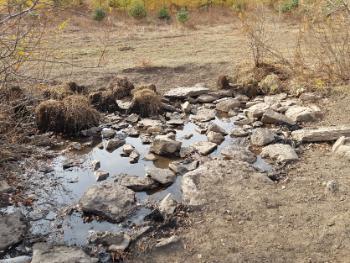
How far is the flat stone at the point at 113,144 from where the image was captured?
265 inches

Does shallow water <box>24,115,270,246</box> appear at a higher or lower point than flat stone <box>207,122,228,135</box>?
lower

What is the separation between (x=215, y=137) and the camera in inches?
268

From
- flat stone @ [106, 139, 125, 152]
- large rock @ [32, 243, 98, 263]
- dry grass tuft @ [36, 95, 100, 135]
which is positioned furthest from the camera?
dry grass tuft @ [36, 95, 100, 135]

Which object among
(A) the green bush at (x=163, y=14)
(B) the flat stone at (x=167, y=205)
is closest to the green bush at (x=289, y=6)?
(A) the green bush at (x=163, y=14)

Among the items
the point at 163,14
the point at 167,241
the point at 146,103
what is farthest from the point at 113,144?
the point at 163,14

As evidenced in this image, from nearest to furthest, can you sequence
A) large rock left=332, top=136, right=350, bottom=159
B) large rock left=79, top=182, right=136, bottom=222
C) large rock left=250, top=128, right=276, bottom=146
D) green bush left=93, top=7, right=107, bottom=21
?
large rock left=79, top=182, right=136, bottom=222
large rock left=332, top=136, right=350, bottom=159
large rock left=250, top=128, right=276, bottom=146
green bush left=93, top=7, right=107, bottom=21

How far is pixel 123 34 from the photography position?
15.0 metres

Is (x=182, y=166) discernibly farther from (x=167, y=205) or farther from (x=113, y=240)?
(x=113, y=240)

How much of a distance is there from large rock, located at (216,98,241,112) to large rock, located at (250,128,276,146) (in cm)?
Result: 155

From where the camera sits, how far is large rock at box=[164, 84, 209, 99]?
28.6 feet

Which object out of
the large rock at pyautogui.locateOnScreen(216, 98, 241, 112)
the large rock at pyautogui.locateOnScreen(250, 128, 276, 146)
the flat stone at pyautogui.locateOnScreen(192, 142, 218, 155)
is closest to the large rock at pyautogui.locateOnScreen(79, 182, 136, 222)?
the flat stone at pyautogui.locateOnScreen(192, 142, 218, 155)

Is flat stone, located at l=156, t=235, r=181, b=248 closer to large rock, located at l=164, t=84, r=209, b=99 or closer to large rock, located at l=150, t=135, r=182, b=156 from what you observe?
large rock, located at l=150, t=135, r=182, b=156

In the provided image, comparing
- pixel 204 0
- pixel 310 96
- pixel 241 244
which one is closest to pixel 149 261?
pixel 241 244

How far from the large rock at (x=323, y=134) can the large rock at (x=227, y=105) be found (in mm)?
1992
